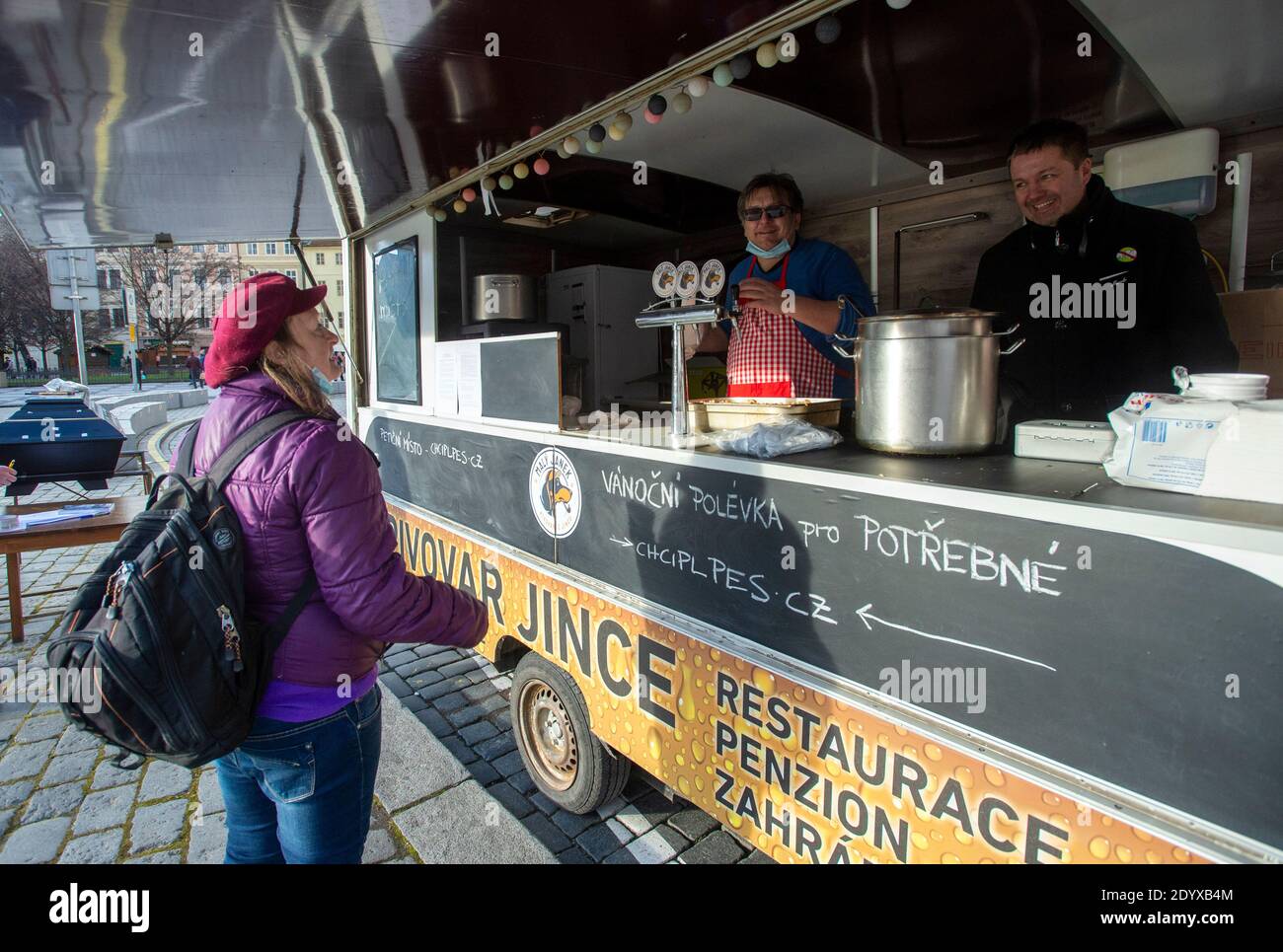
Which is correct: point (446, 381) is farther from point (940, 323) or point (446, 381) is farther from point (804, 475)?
point (940, 323)

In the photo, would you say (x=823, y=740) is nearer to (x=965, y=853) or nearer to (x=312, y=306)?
(x=965, y=853)

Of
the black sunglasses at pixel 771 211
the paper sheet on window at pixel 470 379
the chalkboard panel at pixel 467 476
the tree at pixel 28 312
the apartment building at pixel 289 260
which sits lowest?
the chalkboard panel at pixel 467 476

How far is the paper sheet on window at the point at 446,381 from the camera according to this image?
3920mm

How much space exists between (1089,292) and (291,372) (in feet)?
8.45

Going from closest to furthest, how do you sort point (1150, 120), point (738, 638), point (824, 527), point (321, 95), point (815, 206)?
point (824, 527) → point (738, 638) → point (321, 95) → point (1150, 120) → point (815, 206)

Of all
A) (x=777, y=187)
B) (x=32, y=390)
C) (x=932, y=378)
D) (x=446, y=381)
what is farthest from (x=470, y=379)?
(x=32, y=390)

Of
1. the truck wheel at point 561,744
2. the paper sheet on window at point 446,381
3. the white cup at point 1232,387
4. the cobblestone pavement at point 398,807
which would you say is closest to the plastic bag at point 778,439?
the white cup at point 1232,387

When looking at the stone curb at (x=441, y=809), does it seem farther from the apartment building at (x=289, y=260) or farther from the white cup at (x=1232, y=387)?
the apartment building at (x=289, y=260)

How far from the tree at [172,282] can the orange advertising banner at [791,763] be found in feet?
111

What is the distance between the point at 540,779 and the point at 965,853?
2103 millimetres

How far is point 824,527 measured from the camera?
1.85 m

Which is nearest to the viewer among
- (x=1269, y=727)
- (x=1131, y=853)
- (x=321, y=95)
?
(x=1269, y=727)

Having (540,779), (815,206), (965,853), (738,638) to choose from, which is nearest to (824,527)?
(738,638)

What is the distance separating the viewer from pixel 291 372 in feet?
5.86
